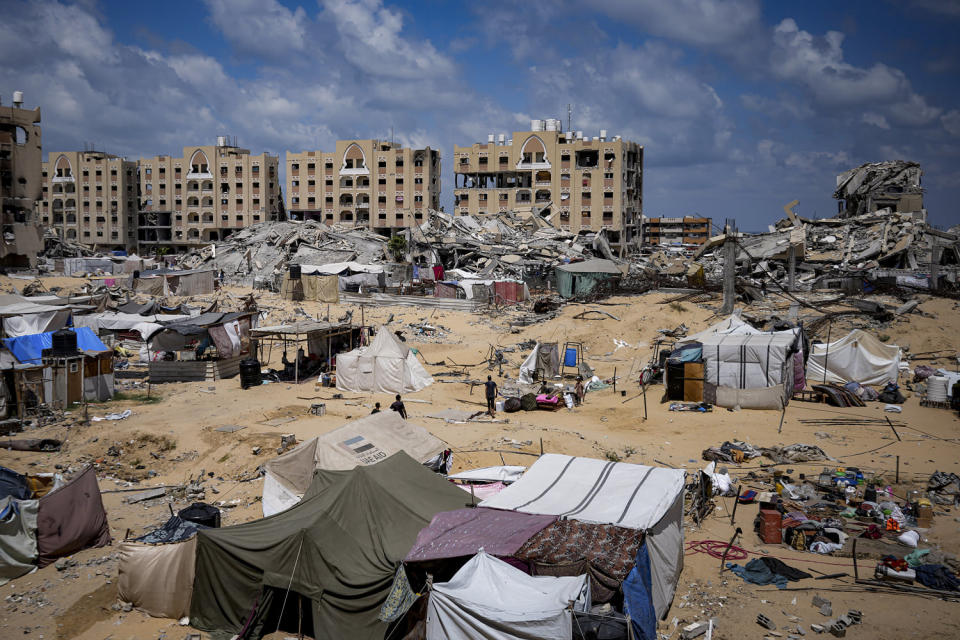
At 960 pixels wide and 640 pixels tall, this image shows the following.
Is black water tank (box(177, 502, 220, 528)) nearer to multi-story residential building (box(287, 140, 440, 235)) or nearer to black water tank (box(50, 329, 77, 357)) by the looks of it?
black water tank (box(50, 329, 77, 357))

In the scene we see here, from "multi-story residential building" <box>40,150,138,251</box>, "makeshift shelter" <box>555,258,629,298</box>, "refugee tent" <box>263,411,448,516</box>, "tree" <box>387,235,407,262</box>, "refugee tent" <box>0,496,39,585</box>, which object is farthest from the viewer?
"multi-story residential building" <box>40,150,138,251</box>

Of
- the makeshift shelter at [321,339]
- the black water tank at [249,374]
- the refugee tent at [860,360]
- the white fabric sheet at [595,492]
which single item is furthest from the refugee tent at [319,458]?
the refugee tent at [860,360]

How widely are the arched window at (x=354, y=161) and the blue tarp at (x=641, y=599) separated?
76.0 metres

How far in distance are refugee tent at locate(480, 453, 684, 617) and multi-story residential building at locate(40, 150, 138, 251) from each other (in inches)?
3624

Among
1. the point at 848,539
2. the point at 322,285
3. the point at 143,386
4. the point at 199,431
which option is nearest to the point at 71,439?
the point at 199,431

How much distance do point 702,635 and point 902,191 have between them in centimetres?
5770

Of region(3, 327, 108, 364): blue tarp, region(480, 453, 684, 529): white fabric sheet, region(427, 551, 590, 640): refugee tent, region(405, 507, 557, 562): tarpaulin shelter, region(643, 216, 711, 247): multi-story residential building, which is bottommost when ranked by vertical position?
region(427, 551, 590, 640): refugee tent

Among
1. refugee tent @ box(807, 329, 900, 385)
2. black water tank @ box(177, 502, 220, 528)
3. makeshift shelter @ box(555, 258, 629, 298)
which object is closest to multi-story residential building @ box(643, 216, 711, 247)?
makeshift shelter @ box(555, 258, 629, 298)

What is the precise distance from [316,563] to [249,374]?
15.5 meters

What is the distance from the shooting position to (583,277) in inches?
1711

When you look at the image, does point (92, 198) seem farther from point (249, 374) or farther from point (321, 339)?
point (249, 374)

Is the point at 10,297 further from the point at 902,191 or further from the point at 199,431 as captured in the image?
the point at 902,191

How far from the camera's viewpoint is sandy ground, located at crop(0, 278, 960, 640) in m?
9.99

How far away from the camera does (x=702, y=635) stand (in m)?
9.18
